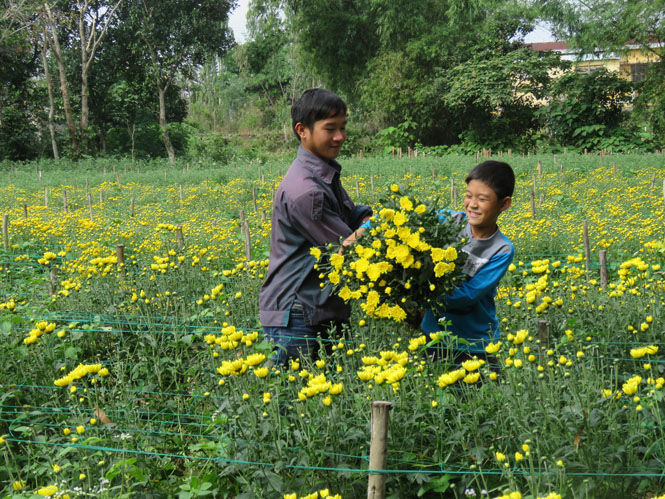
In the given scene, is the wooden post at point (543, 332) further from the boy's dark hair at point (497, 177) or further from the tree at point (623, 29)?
the tree at point (623, 29)

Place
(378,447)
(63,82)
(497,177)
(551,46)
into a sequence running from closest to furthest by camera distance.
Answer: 1. (378,447)
2. (497,177)
3. (63,82)
4. (551,46)

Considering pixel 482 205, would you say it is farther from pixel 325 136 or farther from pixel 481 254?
pixel 325 136

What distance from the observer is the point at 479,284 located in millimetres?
2455

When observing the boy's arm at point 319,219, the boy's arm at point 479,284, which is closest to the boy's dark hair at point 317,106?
the boy's arm at point 319,219

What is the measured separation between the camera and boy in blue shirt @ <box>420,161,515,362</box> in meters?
2.54

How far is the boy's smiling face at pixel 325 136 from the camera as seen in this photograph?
2.65 metres

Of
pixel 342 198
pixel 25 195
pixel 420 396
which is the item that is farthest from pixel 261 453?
pixel 25 195

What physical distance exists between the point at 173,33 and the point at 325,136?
33612 mm

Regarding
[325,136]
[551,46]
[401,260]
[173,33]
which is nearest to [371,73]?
[173,33]

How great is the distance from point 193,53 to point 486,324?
112 feet

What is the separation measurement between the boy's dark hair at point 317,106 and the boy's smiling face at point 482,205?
68 cm

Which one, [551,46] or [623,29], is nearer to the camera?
[623,29]

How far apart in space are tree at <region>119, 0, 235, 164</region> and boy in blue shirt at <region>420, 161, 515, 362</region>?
30.9m

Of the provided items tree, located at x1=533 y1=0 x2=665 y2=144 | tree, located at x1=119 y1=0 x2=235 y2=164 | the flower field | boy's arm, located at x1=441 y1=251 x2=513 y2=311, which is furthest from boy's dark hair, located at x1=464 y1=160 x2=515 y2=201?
tree, located at x1=119 y1=0 x2=235 y2=164
